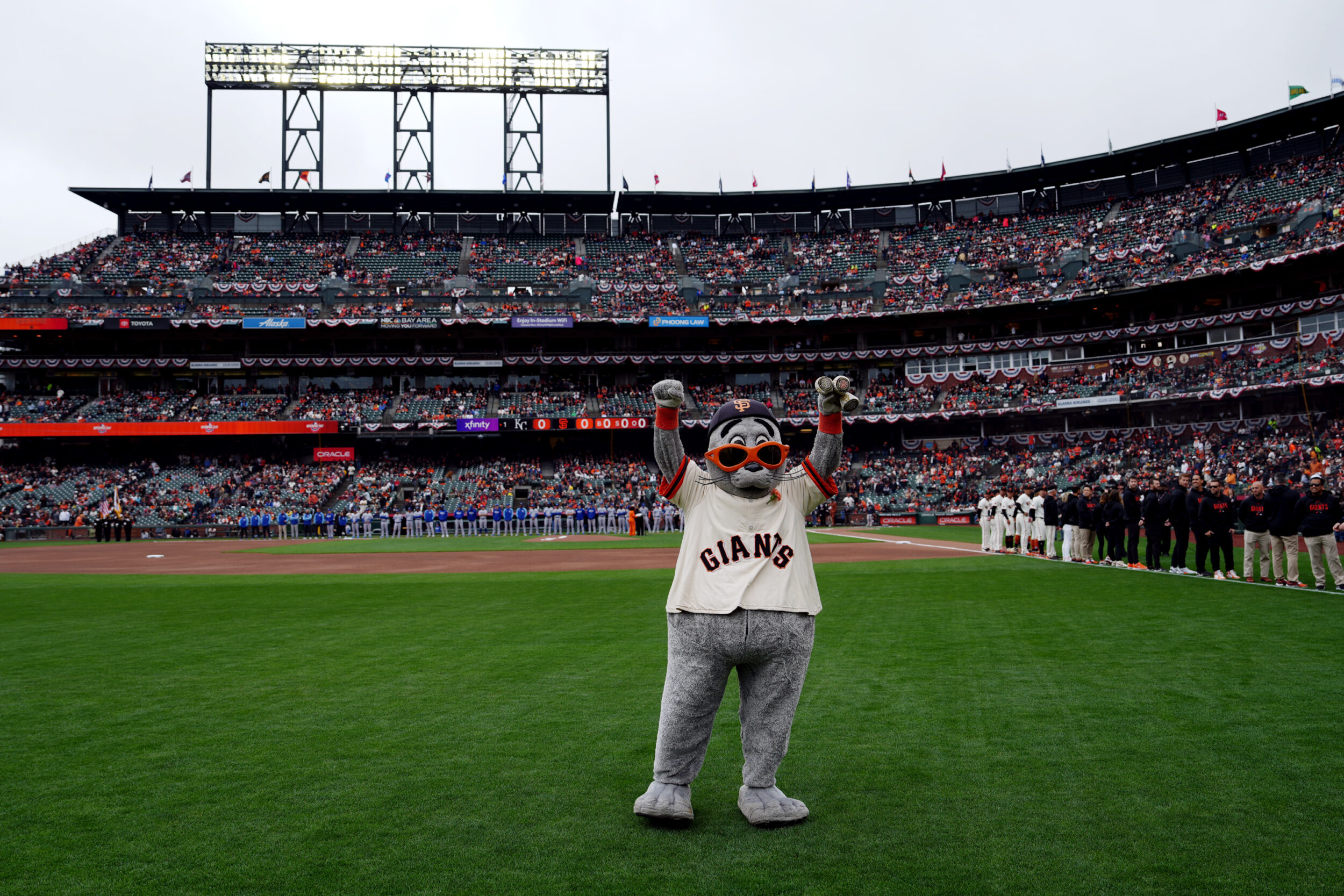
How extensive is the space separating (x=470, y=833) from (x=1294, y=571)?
15611 mm

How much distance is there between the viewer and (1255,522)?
14.9 meters

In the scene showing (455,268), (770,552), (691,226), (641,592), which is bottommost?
(641,592)

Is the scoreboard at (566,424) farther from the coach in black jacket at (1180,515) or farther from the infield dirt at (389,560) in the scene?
the coach in black jacket at (1180,515)

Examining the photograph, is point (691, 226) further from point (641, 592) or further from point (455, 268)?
point (641, 592)

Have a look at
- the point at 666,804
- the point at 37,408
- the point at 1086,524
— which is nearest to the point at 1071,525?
the point at 1086,524

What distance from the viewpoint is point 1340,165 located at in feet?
151

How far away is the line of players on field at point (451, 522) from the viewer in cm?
4309

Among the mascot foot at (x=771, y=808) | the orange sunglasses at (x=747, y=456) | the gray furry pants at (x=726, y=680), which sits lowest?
the mascot foot at (x=771, y=808)

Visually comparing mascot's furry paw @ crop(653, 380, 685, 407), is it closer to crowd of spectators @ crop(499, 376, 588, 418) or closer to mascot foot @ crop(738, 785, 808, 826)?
mascot foot @ crop(738, 785, 808, 826)

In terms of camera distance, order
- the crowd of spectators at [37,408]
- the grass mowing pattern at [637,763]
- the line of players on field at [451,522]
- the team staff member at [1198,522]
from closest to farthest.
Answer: the grass mowing pattern at [637,763] → the team staff member at [1198,522] → the line of players on field at [451,522] → the crowd of spectators at [37,408]

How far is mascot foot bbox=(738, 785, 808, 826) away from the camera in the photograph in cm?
427

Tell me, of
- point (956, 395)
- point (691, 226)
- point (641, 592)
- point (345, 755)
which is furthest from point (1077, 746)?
point (691, 226)

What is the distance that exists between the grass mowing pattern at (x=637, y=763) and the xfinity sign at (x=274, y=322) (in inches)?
1791

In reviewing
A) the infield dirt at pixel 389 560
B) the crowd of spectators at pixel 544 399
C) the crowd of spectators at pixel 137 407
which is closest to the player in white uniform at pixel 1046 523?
the infield dirt at pixel 389 560
